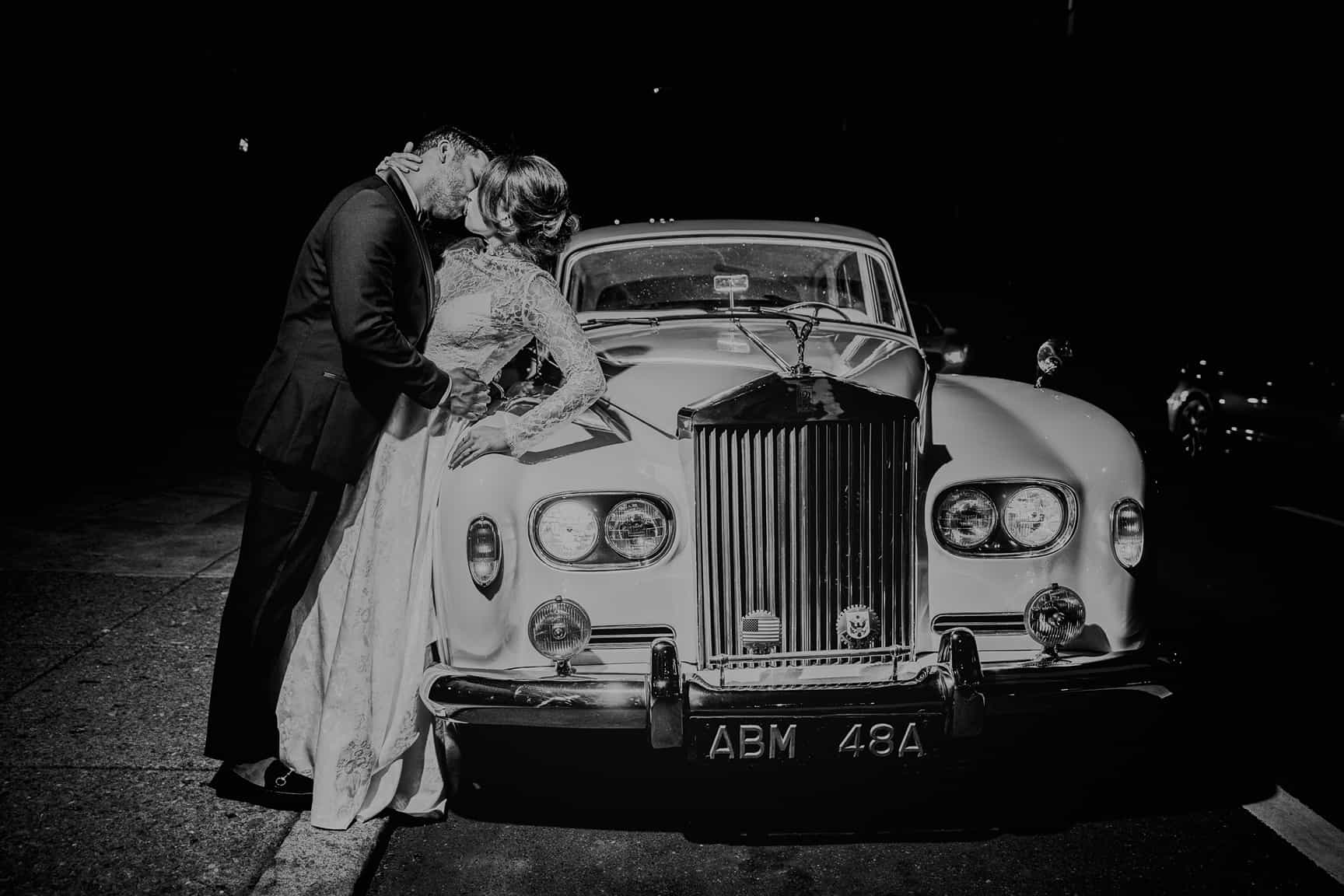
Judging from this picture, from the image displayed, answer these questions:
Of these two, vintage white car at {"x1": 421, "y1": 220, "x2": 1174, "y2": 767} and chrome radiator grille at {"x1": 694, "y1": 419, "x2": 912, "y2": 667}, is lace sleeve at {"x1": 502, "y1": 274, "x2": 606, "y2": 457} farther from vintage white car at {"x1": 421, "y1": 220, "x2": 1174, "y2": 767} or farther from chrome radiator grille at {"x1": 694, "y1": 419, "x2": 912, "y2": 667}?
chrome radiator grille at {"x1": 694, "y1": 419, "x2": 912, "y2": 667}

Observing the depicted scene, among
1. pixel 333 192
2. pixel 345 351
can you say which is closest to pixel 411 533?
pixel 345 351

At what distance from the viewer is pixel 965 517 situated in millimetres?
3039

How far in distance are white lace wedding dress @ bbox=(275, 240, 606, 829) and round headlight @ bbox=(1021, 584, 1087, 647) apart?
1.37 metres

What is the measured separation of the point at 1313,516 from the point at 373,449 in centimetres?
740

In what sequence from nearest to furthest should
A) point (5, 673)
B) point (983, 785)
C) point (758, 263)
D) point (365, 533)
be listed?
point (365, 533) < point (983, 785) < point (5, 673) < point (758, 263)

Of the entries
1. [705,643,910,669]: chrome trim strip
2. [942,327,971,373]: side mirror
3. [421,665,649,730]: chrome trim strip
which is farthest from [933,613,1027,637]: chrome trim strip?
[942,327,971,373]: side mirror

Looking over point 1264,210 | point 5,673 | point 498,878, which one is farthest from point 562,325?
point 1264,210

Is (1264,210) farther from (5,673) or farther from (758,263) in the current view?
(5,673)

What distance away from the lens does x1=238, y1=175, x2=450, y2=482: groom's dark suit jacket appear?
9.79ft

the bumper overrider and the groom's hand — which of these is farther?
the groom's hand

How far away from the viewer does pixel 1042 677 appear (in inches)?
109

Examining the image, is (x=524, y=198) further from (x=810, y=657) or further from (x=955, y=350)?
(x=955, y=350)

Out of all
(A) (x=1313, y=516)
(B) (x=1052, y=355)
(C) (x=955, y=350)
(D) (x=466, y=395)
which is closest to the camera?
(D) (x=466, y=395)

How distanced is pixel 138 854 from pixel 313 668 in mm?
669
